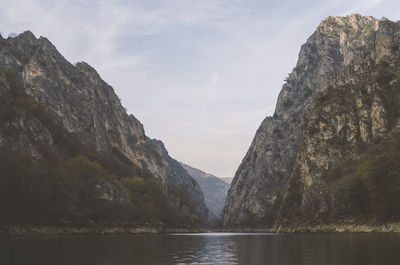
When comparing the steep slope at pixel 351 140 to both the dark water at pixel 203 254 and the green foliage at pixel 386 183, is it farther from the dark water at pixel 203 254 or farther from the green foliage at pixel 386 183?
the dark water at pixel 203 254

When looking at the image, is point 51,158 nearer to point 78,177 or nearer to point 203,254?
point 78,177

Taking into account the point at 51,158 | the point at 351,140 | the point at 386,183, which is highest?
the point at 351,140

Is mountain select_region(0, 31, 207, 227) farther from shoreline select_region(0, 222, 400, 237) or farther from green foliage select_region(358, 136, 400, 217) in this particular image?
green foliage select_region(358, 136, 400, 217)

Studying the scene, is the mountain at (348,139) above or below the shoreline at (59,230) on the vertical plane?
above

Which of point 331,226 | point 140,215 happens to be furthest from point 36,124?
point 331,226

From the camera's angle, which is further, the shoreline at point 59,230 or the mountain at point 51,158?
the mountain at point 51,158

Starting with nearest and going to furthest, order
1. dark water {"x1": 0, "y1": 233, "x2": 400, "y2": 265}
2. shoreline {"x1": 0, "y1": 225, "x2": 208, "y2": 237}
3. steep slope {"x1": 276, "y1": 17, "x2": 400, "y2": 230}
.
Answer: dark water {"x1": 0, "y1": 233, "x2": 400, "y2": 265} < shoreline {"x1": 0, "y1": 225, "x2": 208, "y2": 237} < steep slope {"x1": 276, "y1": 17, "x2": 400, "y2": 230}

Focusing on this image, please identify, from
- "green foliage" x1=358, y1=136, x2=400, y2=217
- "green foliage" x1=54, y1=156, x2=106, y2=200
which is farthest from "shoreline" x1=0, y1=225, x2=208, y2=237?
"green foliage" x1=358, y1=136, x2=400, y2=217

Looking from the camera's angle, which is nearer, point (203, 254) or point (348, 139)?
point (203, 254)

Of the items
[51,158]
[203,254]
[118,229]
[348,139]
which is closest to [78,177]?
[51,158]

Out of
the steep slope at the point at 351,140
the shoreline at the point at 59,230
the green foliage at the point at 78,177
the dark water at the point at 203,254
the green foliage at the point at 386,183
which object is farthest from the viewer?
the green foliage at the point at 78,177

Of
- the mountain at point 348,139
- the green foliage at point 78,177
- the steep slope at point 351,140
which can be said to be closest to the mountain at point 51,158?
the green foliage at point 78,177

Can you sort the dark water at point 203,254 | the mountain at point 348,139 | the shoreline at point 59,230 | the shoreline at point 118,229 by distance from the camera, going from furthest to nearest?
the mountain at point 348,139 < the shoreline at point 118,229 < the shoreline at point 59,230 < the dark water at point 203,254

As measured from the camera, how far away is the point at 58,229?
104m
